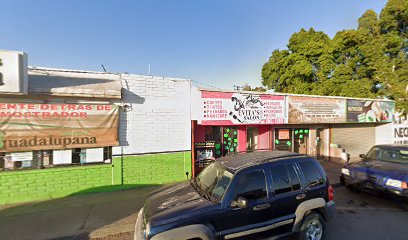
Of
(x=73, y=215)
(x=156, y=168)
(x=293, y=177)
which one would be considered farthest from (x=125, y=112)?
(x=293, y=177)

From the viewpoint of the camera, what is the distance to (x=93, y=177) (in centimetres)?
678

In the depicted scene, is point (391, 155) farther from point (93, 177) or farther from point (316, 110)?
point (93, 177)

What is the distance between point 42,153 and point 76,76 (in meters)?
2.73

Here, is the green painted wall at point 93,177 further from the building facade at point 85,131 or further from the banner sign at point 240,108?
the banner sign at point 240,108

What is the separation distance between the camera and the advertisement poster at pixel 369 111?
11094 mm

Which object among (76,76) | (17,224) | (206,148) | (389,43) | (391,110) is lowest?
(17,224)

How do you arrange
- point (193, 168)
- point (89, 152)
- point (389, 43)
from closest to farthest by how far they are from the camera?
point (89, 152)
point (193, 168)
point (389, 43)

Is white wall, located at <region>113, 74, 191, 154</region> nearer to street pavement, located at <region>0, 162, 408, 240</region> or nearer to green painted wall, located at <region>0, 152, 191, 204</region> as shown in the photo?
green painted wall, located at <region>0, 152, 191, 204</region>

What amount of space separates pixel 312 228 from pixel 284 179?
1.24 meters

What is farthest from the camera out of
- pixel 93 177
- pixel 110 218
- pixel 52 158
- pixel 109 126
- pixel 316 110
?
pixel 316 110

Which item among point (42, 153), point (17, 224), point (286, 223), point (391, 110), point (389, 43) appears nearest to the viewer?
point (286, 223)

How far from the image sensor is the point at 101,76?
22.9 feet

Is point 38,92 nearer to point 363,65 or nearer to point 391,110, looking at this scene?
point 391,110

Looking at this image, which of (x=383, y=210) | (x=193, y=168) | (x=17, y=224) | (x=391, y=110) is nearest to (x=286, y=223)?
(x=383, y=210)
